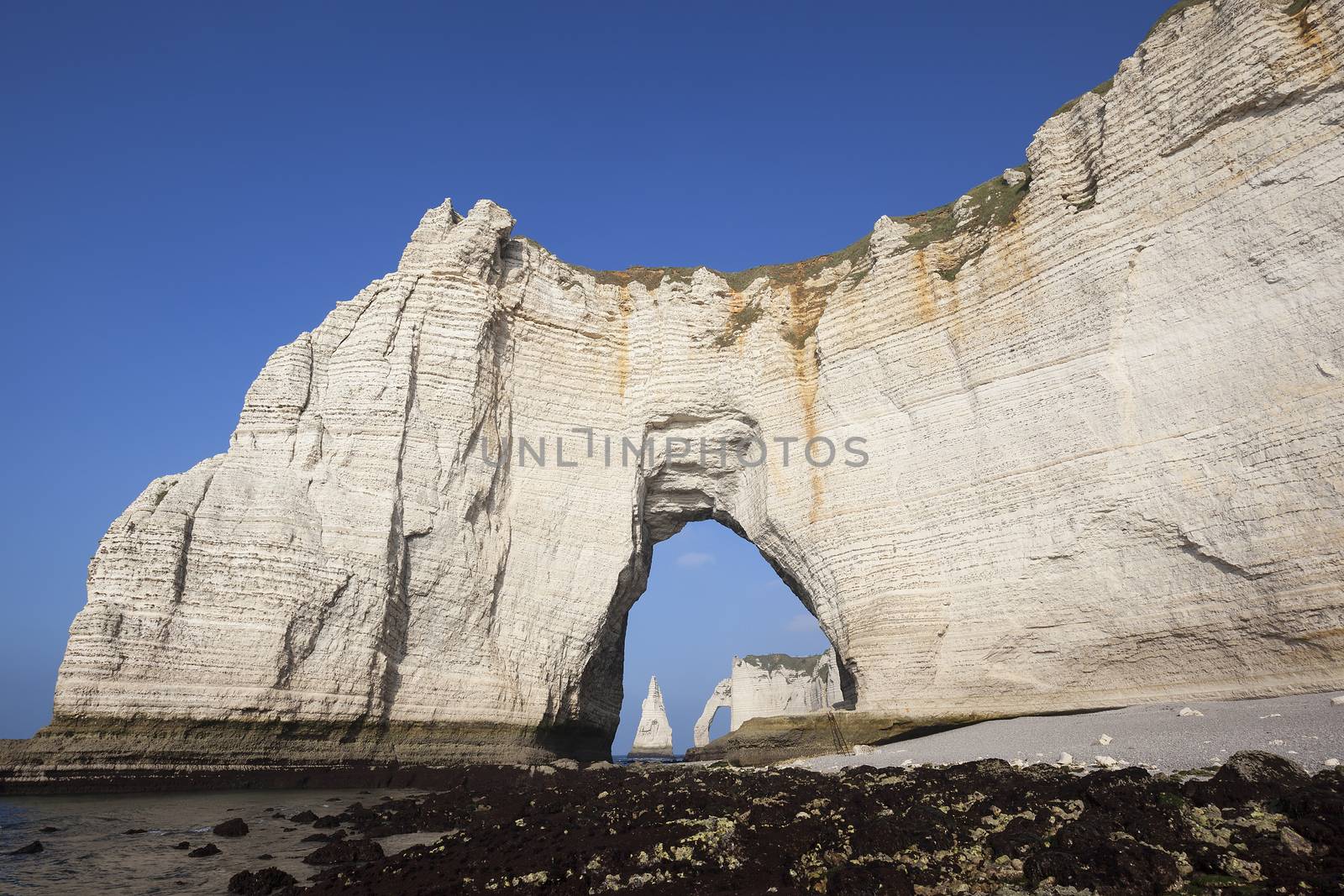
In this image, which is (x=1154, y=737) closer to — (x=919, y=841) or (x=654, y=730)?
(x=919, y=841)

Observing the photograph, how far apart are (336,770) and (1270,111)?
1807 centimetres

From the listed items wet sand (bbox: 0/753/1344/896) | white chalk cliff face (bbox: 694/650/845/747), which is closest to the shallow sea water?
wet sand (bbox: 0/753/1344/896)

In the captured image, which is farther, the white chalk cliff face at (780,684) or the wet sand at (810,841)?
the white chalk cliff face at (780,684)

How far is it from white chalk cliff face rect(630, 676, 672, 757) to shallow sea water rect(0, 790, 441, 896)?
5393 centimetres

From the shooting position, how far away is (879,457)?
15.6 meters

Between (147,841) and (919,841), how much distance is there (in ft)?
25.0

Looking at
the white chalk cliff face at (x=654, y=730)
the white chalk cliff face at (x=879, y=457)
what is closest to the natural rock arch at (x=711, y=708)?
the white chalk cliff face at (x=654, y=730)

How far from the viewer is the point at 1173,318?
1170 cm

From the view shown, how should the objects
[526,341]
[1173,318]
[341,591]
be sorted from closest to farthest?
[1173,318], [341,591], [526,341]

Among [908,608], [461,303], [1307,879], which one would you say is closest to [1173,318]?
[908,608]

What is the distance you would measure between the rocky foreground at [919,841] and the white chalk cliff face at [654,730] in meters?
57.4

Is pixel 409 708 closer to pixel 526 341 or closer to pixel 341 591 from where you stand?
pixel 341 591

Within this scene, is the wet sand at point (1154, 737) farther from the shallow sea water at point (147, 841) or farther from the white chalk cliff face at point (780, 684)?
the white chalk cliff face at point (780, 684)

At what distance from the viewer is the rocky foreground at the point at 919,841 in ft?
13.8
